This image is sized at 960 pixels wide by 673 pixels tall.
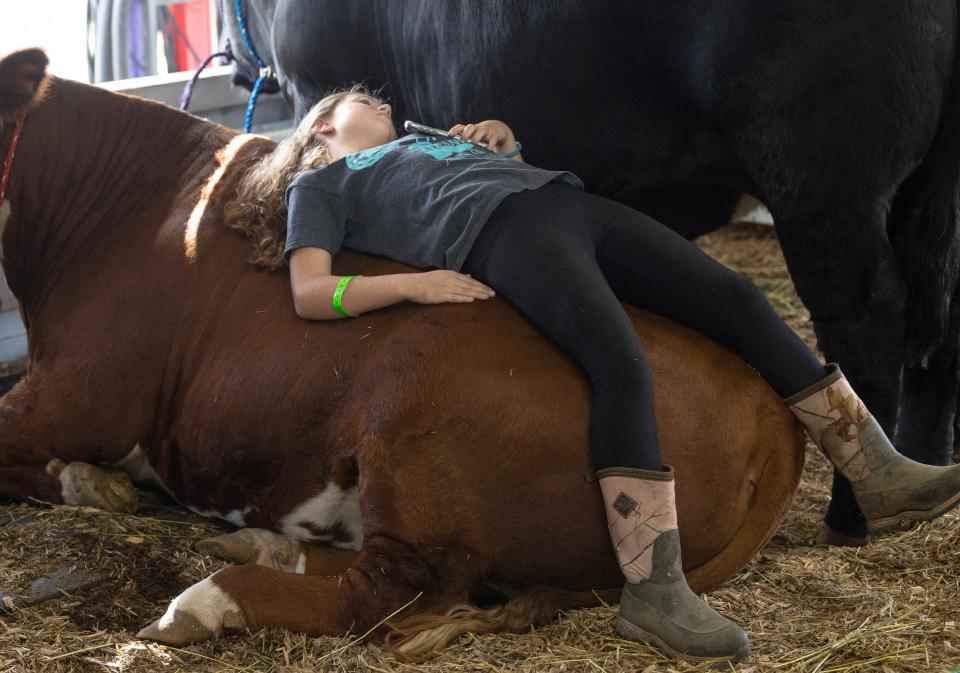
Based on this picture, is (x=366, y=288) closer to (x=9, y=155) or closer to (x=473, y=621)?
(x=473, y=621)

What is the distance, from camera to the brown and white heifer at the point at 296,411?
7.90 ft

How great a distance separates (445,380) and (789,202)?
108 cm

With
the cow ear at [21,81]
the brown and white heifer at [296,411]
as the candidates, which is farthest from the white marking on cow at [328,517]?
the cow ear at [21,81]

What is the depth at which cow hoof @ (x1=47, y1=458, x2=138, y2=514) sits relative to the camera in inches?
118

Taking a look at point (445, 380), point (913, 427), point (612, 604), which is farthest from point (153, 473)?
point (913, 427)

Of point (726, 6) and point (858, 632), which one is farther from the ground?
point (726, 6)

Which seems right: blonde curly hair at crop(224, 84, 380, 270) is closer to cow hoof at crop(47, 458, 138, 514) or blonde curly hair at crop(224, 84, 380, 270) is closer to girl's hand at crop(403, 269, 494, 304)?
girl's hand at crop(403, 269, 494, 304)

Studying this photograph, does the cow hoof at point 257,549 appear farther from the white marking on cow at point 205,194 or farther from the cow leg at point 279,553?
the white marking on cow at point 205,194

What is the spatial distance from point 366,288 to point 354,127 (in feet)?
2.31

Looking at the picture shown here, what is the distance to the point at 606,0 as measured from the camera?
10.4 ft

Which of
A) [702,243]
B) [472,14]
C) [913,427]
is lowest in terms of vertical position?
[702,243]

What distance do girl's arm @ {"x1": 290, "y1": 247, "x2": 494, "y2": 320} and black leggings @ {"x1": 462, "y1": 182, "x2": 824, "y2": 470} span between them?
9cm

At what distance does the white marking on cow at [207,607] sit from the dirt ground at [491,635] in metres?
0.05

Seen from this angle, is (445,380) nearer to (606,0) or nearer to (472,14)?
(606,0)
